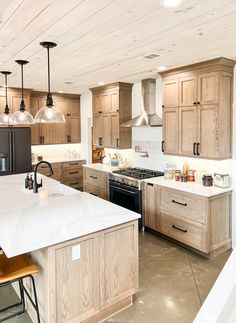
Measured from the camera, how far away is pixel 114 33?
2.56 meters

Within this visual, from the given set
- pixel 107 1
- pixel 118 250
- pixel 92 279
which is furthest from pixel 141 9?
pixel 92 279

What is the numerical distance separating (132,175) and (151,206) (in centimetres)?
68

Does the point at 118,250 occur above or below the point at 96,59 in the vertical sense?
below

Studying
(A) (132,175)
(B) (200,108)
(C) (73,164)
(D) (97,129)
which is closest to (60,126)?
(C) (73,164)

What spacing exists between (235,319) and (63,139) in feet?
21.6

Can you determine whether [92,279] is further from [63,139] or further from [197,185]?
[63,139]

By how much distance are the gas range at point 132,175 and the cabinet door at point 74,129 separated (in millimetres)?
2357

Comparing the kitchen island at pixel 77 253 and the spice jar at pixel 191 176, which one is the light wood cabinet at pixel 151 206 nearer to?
the spice jar at pixel 191 176

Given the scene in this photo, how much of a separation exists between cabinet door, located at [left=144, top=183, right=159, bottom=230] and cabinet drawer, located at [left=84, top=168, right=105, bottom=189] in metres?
1.24

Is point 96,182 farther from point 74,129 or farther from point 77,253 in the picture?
point 77,253

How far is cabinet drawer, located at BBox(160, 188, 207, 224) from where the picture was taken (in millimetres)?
3609

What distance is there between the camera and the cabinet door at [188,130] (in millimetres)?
3922

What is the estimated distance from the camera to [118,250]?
2.55 m

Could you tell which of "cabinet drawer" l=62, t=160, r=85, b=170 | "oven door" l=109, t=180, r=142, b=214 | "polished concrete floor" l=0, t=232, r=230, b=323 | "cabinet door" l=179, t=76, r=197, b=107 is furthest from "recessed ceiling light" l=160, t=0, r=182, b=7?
"cabinet drawer" l=62, t=160, r=85, b=170
